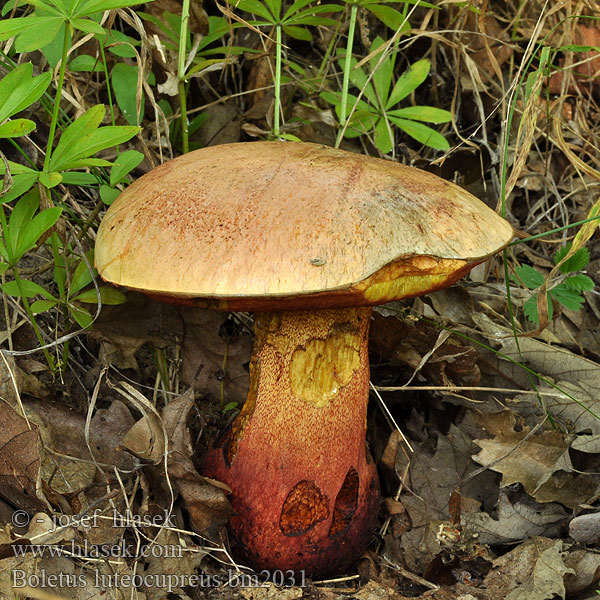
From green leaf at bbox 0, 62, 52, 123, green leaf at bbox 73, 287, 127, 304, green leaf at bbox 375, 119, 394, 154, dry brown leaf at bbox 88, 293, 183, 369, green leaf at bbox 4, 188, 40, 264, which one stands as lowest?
dry brown leaf at bbox 88, 293, 183, 369

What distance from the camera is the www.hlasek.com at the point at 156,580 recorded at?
1.41 meters

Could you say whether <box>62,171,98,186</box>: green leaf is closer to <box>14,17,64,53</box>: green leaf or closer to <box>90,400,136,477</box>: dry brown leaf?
<box>14,17,64,53</box>: green leaf

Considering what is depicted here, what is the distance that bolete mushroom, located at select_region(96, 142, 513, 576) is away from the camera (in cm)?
132

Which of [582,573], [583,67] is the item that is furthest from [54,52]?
[583,67]

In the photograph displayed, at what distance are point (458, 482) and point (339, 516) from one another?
0.43 metres

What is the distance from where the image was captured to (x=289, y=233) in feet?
4.38

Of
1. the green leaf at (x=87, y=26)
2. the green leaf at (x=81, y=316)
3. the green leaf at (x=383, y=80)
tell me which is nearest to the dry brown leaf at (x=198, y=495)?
the green leaf at (x=81, y=316)

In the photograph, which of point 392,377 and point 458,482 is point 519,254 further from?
point 458,482

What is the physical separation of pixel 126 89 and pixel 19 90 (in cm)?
66

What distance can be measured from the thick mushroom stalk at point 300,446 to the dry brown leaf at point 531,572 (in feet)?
1.30

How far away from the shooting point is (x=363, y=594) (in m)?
1.61

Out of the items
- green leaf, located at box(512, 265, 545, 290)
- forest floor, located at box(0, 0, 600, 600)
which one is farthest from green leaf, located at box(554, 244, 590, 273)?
green leaf, located at box(512, 265, 545, 290)

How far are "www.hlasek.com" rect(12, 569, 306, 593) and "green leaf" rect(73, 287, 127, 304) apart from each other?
28.1 inches

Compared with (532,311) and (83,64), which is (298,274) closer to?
(532,311)
